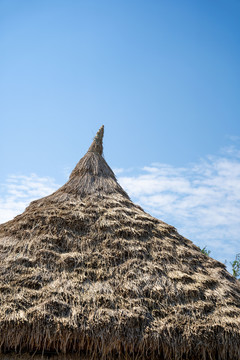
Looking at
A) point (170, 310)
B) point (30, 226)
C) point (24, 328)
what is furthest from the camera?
point (30, 226)

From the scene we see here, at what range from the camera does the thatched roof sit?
4.78 metres

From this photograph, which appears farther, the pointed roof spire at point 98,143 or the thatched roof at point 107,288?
the pointed roof spire at point 98,143

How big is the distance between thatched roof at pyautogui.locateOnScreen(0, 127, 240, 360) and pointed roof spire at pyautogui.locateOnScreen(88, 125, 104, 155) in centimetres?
161

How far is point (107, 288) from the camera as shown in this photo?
17.4 feet

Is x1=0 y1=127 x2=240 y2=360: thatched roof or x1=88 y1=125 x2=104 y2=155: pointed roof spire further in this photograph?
x1=88 y1=125 x2=104 y2=155: pointed roof spire

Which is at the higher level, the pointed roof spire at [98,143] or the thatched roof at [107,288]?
A: the pointed roof spire at [98,143]

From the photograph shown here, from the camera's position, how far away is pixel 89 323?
4809 mm

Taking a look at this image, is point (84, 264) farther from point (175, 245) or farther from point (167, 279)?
point (175, 245)

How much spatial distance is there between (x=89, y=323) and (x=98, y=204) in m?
2.45

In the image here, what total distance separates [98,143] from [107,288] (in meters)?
3.98

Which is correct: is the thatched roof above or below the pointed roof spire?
below

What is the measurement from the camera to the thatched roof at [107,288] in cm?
478

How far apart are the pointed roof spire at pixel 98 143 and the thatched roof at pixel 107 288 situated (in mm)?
1614

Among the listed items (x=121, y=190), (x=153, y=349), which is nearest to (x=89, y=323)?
(x=153, y=349)
